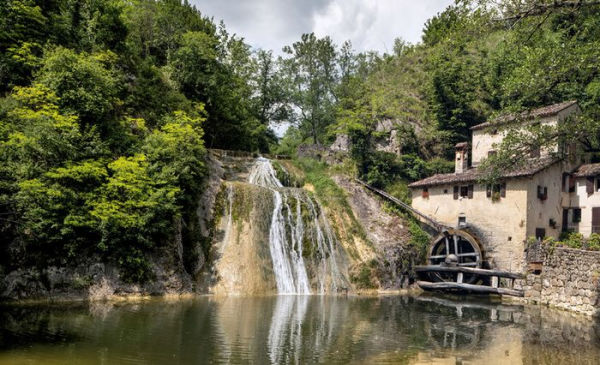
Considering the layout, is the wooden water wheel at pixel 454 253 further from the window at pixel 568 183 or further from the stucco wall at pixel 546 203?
the window at pixel 568 183

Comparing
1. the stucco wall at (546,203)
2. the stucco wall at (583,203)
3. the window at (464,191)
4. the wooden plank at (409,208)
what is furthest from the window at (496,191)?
the stucco wall at (583,203)

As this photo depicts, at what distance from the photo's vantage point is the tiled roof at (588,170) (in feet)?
102

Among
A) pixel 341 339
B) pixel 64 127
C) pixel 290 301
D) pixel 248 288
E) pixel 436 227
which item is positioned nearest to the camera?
pixel 341 339

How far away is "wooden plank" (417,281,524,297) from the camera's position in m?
27.4

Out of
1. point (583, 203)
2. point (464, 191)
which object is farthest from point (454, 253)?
point (583, 203)

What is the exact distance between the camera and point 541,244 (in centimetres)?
2644

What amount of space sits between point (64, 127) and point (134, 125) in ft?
21.6

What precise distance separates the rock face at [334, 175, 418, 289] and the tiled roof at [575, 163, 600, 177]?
13.3m

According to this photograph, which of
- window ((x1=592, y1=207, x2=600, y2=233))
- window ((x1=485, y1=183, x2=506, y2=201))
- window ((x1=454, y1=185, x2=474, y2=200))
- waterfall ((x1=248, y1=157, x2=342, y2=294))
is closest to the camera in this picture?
waterfall ((x1=248, y1=157, x2=342, y2=294))

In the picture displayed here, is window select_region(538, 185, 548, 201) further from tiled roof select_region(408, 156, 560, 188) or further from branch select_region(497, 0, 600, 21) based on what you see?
branch select_region(497, 0, 600, 21)

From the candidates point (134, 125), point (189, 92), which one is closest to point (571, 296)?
point (134, 125)

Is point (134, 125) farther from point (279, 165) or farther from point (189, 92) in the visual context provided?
point (279, 165)

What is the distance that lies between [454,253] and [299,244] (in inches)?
484

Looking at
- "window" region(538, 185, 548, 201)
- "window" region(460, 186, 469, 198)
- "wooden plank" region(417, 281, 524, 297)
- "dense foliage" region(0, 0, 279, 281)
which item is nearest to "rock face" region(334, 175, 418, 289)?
"wooden plank" region(417, 281, 524, 297)
